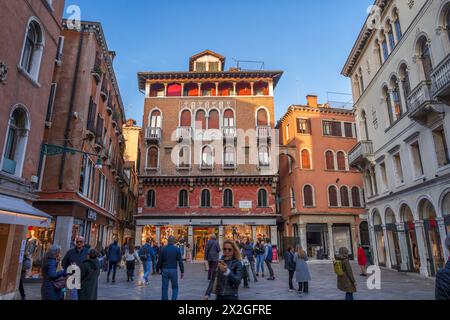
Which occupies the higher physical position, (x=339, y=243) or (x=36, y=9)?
(x=36, y=9)

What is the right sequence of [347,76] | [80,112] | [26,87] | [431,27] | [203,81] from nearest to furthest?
[26,87], [431,27], [80,112], [347,76], [203,81]

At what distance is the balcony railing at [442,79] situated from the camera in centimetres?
1087

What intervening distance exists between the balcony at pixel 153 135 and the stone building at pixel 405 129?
17246 millimetres

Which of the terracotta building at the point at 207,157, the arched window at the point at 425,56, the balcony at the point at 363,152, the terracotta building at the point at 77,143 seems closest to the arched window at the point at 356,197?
the terracotta building at the point at 207,157

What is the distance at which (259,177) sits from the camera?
27.4 m

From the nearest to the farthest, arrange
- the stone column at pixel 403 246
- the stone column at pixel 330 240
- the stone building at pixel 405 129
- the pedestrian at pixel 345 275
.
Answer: the pedestrian at pixel 345 275 → the stone building at pixel 405 129 → the stone column at pixel 403 246 → the stone column at pixel 330 240

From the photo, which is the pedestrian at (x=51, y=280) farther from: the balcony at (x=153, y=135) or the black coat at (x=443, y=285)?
the balcony at (x=153, y=135)

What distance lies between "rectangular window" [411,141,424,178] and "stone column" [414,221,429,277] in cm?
246

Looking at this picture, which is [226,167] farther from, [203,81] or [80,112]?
[80,112]

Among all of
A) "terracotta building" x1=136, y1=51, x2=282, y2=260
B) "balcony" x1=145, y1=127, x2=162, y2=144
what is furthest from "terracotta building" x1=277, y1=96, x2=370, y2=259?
"balcony" x1=145, y1=127, x2=162, y2=144

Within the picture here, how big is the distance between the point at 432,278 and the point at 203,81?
24.2 meters

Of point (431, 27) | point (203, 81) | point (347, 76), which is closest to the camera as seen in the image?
point (431, 27)

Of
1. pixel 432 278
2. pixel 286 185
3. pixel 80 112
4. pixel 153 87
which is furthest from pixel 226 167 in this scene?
pixel 432 278

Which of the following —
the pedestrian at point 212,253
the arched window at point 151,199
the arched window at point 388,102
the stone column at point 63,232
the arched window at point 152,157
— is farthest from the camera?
the arched window at point 152,157
